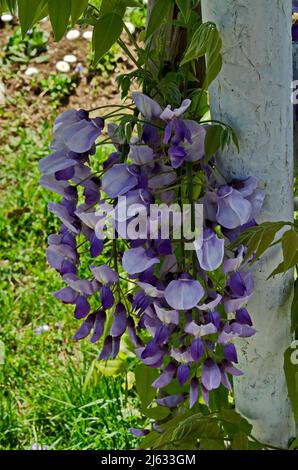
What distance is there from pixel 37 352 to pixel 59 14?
1.29 meters

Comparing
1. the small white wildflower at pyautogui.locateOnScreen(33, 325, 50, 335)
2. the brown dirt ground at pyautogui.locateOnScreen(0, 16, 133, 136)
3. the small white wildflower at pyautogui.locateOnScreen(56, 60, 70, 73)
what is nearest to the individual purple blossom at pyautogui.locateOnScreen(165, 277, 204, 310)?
the small white wildflower at pyautogui.locateOnScreen(33, 325, 50, 335)

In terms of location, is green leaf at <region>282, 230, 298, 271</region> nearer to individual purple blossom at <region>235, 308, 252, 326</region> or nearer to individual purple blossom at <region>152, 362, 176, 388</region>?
individual purple blossom at <region>235, 308, 252, 326</region>

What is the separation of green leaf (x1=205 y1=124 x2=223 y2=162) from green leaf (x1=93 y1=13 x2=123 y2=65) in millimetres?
140

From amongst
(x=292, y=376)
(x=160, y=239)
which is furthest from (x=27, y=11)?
(x=292, y=376)

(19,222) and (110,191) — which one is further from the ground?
(110,191)

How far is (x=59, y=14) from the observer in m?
0.81

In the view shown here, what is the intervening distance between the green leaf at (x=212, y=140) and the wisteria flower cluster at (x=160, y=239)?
0.01 m

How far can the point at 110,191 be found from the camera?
2.83 ft

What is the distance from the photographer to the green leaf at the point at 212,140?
0.87 metres

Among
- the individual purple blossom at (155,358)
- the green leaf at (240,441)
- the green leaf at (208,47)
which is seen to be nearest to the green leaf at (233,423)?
the green leaf at (240,441)

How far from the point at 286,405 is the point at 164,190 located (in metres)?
0.45

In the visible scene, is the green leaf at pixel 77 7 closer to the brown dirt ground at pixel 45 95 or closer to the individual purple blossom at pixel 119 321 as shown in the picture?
the individual purple blossom at pixel 119 321

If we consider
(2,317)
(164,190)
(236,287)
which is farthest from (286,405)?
(2,317)

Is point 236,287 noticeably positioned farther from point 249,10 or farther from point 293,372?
point 249,10
